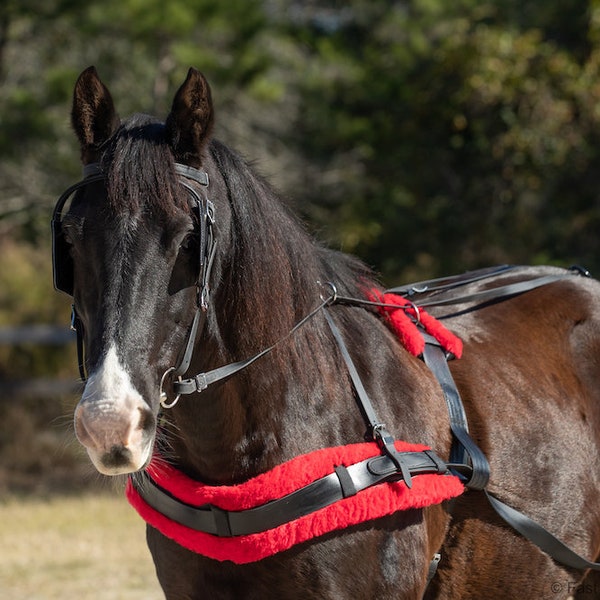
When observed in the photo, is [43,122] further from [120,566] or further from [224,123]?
[120,566]

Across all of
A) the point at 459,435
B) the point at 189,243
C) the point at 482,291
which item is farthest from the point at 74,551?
the point at 189,243

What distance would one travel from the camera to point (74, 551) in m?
6.45

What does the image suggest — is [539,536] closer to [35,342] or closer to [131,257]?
[131,257]

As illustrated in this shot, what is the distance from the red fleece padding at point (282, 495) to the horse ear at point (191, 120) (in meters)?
0.79

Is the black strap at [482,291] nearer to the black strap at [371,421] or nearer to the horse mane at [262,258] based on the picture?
the black strap at [371,421]

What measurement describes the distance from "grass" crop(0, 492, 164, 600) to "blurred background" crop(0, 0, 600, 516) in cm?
89

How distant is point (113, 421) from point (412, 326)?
3.91ft

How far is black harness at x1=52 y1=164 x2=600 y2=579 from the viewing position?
209 cm

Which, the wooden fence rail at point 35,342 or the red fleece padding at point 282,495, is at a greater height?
the red fleece padding at point 282,495

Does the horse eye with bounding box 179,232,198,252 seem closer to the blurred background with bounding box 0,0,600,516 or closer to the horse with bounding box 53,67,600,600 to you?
the horse with bounding box 53,67,600,600

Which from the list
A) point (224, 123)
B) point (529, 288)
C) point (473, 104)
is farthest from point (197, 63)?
point (529, 288)

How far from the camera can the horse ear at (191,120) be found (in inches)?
83.5

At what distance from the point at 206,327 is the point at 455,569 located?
43.3 inches

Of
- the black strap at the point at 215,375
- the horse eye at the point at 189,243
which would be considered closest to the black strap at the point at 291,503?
the black strap at the point at 215,375
